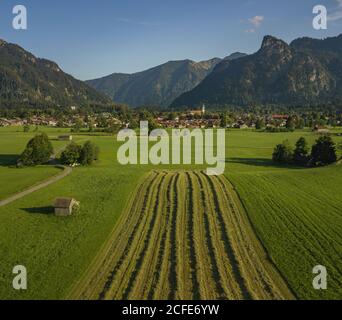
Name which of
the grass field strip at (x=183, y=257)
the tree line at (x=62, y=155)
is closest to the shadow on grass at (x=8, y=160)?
the tree line at (x=62, y=155)

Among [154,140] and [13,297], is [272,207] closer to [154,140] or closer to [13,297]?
[13,297]

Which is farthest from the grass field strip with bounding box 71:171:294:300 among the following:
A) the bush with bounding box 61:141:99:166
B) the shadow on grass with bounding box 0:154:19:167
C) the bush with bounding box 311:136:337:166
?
the shadow on grass with bounding box 0:154:19:167

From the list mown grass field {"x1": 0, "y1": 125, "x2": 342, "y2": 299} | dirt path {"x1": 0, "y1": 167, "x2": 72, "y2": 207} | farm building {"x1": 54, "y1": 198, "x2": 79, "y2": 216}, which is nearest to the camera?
mown grass field {"x1": 0, "y1": 125, "x2": 342, "y2": 299}

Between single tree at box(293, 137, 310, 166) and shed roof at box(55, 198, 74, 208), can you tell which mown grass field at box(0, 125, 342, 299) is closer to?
shed roof at box(55, 198, 74, 208)

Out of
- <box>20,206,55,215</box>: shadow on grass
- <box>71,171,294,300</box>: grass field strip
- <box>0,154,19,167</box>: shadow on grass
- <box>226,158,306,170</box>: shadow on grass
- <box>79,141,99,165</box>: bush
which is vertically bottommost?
<box>71,171,294,300</box>: grass field strip

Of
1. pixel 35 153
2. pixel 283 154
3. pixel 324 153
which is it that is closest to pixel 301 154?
pixel 283 154
